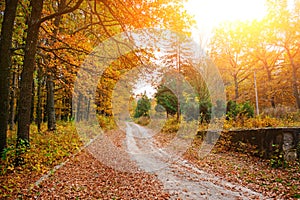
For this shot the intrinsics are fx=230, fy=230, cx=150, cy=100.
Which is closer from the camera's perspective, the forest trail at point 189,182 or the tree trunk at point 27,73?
the forest trail at point 189,182

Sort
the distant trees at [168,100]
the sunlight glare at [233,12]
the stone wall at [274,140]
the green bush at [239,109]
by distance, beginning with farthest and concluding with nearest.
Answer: the sunlight glare at [233,12] < the distant trees at [168,100] < the green bush at [239,109] < the stone wall at [274,140]

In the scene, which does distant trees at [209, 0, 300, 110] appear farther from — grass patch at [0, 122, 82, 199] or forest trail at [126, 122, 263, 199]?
grass patch at [0, 122, 82, 199]

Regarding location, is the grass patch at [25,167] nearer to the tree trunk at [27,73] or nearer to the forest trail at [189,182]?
the tree trunk at [27,73]

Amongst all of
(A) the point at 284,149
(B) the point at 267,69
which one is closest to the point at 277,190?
(A) the point at 284,149

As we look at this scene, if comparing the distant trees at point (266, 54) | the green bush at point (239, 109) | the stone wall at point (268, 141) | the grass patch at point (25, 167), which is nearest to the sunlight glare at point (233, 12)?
the distant trees at point (266, 54)

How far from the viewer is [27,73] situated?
789 centimetres

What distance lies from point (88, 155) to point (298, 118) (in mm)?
12443

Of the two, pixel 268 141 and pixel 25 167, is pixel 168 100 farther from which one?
pixel 25 167

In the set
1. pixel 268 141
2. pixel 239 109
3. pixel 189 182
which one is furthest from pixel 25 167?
pixel 239 109

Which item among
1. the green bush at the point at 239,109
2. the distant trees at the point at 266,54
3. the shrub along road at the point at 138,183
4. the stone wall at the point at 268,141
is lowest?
the shrub along road at the point at 138,183

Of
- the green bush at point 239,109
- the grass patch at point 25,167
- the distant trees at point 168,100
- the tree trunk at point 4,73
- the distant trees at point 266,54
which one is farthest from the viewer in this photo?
the distant trees at point 266,54

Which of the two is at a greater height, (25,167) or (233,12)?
(233,12)

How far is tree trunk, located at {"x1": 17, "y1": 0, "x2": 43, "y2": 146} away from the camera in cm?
783

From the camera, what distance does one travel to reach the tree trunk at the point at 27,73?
7.83 meters
